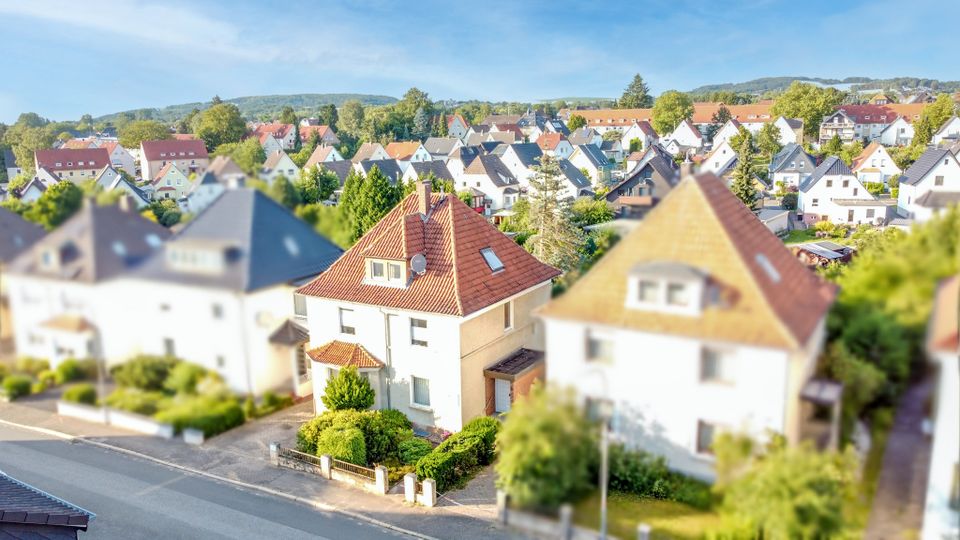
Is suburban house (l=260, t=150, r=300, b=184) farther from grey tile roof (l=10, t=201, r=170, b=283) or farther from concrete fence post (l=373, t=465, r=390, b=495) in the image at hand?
concrete fence post (l=373, t=465, r=390, b=495)

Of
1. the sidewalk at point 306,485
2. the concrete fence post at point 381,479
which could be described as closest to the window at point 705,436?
the sidewalk at point 306,485

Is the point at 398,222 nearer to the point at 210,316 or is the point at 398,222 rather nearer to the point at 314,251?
the point at 314,251

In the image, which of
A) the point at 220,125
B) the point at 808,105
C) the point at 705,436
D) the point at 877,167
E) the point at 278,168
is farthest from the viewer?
the point at 808,105

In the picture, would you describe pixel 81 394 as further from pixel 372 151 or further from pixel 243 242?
pixel 372 151

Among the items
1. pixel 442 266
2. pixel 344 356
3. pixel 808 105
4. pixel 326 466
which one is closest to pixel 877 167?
pixel 808 105

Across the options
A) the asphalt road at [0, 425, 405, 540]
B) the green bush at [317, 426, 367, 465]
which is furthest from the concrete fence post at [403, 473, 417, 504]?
the green bush at [317, 426, 367, 465]

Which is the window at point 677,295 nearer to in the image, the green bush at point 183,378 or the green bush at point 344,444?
the green bush at point 183,378
